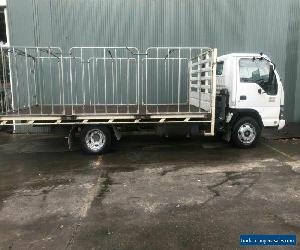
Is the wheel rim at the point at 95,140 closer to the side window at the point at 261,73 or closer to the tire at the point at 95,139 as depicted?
the tire at the point at 95,139

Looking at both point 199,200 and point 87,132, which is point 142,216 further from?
point 87,132

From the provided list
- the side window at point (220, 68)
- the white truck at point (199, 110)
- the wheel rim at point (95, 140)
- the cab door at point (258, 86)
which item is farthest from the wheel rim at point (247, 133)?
the wheel rim at point (95, 140)

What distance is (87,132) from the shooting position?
8.00 meters

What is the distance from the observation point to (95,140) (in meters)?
8.18

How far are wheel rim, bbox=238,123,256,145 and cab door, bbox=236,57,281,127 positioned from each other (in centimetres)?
41

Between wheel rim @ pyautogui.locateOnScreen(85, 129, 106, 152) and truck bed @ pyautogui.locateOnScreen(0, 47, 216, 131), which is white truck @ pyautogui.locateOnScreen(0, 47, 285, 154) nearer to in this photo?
wheel rim @ pyautogui.locateOnScreen(85, 129, 106, 152)

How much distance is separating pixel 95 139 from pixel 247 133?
379cm

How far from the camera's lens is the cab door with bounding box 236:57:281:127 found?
331 inches

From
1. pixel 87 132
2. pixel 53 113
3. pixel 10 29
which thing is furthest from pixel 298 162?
pixel 10 29

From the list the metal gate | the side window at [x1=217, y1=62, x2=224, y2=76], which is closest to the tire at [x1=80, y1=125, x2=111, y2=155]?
the metal gate

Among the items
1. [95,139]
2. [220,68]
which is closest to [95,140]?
A: [95,139]

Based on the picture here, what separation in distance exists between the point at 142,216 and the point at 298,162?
174 inches

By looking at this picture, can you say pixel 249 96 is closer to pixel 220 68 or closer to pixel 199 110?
pixel 220 68

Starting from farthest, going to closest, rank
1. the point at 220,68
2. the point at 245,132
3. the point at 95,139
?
the point at 220,68 < the point at 245,132 < the point at 95,139
